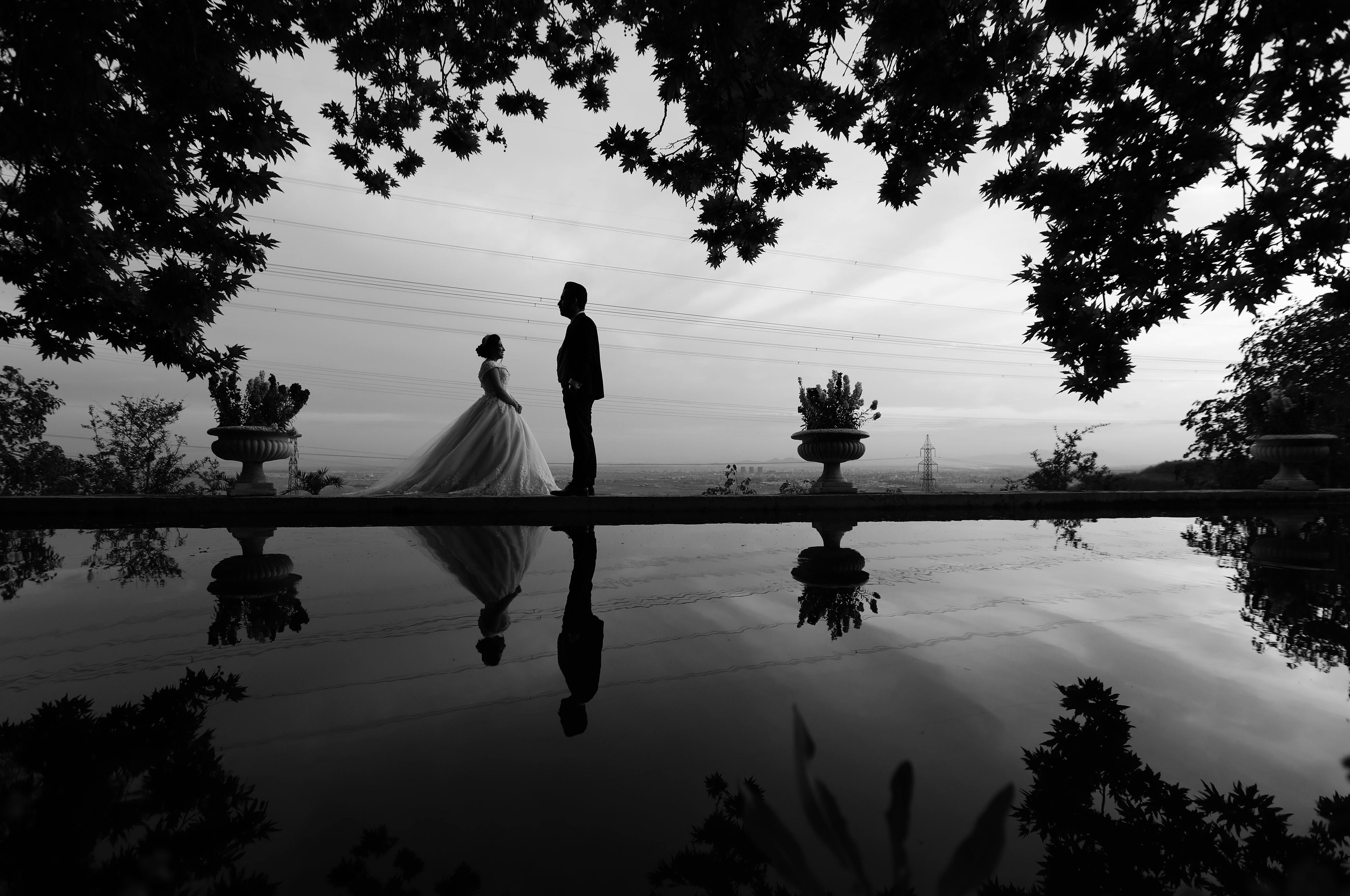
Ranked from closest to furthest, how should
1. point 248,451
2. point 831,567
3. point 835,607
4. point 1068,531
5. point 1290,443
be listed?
point 835,607 < point 831,567 < point 1068,531 < point 248,451 < point 1290,443

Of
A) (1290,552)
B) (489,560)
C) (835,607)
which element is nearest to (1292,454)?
(1290,552)

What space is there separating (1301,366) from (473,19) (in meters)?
13.6

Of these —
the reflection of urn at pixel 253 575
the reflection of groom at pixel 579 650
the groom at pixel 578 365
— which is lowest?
the reflection of groom at pixel 579 650

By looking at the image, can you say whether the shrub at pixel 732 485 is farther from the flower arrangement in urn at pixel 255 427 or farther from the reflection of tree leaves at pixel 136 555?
the reflection of tree leaves at pixel 136 555

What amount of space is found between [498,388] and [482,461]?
1.01 meters

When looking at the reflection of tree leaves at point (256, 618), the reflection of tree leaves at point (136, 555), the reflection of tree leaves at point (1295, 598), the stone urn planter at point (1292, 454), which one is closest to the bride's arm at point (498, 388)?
the reflection of tree leaves at point (136, 555)

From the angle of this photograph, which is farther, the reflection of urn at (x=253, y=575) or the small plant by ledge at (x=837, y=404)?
the small plant by ledge at (x=837, y=404)

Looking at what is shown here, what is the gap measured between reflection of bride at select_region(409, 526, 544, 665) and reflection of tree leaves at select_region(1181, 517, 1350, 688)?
290cm

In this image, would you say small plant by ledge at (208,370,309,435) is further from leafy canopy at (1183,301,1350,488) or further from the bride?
leafy canopy at (1183,301,1350,488)

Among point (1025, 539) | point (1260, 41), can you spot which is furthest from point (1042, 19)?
point (1025, 539)

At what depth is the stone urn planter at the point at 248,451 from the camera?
689 centimetres

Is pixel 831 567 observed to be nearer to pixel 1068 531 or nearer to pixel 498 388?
pixel 1068 531

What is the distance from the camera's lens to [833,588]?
3297 mm

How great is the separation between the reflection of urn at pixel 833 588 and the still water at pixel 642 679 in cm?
3
